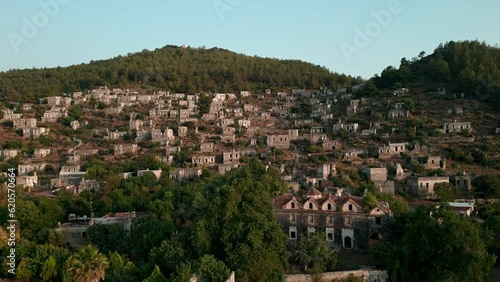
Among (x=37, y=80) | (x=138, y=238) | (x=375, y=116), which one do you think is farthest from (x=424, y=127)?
(x=37, y=80)

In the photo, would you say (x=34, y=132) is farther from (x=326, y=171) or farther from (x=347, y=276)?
(x=347, y=276)

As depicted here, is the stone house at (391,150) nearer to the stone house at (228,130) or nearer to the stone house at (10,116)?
the stone house at (228,130)

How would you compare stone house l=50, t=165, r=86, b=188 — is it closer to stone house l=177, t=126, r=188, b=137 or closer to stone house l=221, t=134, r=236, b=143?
stone house l=177, t=126, r=188, b=137

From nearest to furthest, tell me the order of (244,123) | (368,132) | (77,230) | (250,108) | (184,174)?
(77,230) → (184,174) → (368,132) → (244,123) → (250,108)

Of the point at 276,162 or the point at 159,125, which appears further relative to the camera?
the point at 159,125

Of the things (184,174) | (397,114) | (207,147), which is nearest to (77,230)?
(184,174)

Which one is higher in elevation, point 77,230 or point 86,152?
point 86,152

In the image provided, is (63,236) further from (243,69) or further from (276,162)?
(243,69)
